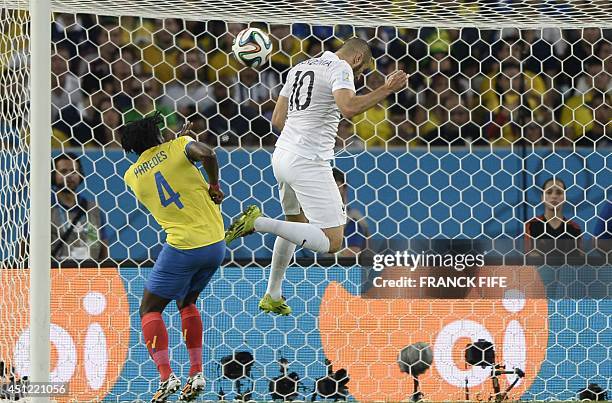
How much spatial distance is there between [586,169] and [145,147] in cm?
332

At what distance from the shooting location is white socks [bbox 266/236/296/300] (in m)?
6.19

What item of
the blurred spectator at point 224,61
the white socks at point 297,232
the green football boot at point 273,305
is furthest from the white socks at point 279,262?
the blurred spectator at point 224,61

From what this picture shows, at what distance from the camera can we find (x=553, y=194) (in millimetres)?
7617

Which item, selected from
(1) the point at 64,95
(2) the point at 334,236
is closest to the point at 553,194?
(2) the point at 334,236

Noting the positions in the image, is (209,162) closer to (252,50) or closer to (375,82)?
(252,50)

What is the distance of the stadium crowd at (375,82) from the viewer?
27.3ft

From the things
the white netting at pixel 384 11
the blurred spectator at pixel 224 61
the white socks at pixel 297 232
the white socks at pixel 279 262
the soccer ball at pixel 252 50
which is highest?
the blurred spectator at pixel 224 61

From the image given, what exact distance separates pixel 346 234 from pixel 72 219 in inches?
71.1

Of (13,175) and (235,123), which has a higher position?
A: (235,123)

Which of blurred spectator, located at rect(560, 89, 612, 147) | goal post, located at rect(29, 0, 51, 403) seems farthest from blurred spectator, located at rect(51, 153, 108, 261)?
blurred spectator, located at rect(560, 89, 612, 147)

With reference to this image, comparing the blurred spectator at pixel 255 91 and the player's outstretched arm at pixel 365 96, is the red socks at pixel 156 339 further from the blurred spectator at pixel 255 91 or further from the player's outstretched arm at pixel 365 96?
the blurred spectator at pixel 255 91

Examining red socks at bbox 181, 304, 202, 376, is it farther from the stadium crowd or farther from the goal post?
the stadium crowd

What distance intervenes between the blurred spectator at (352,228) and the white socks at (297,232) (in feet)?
4.44

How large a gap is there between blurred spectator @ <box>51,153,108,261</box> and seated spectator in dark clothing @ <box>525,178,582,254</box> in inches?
110
